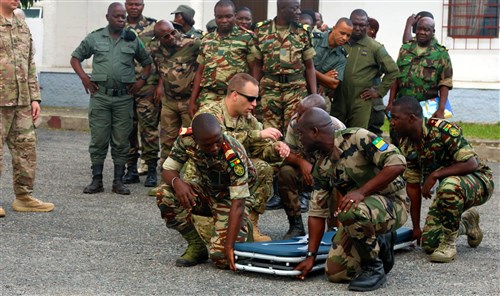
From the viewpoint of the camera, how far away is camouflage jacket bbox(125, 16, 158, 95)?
10.7 metres

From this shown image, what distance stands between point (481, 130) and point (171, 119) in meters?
5.99

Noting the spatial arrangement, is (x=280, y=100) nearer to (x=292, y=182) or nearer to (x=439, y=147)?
(x=292, y=182)

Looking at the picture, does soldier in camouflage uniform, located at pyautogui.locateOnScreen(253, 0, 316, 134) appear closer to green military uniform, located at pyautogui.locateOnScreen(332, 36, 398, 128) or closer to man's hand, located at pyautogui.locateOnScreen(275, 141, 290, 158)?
green military uniform, located at pyautogui.locateOnScreen(332, 36, 398, 128)

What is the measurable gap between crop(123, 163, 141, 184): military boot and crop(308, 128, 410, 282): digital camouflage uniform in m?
4.48

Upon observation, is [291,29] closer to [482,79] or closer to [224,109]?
[224,109]

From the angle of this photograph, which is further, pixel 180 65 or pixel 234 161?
pixel 180 65

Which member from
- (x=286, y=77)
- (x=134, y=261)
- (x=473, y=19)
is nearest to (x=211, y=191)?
(x=134, y=261)

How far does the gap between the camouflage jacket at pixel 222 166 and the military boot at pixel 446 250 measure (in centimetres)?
139

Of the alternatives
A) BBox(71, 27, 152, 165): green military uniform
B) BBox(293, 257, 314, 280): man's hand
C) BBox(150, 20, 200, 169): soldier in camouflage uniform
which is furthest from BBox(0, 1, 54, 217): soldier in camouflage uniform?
BBox(293, 257, 314, 280): man's hand

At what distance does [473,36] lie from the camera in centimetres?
1597

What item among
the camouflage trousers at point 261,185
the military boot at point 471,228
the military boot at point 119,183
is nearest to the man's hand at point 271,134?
the camouflage trousers at point 261,185

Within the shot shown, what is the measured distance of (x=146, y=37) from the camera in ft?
35.7

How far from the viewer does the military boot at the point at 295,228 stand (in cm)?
795

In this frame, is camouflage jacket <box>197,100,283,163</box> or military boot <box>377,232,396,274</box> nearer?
military boot <box>377,232,396,274</box>
